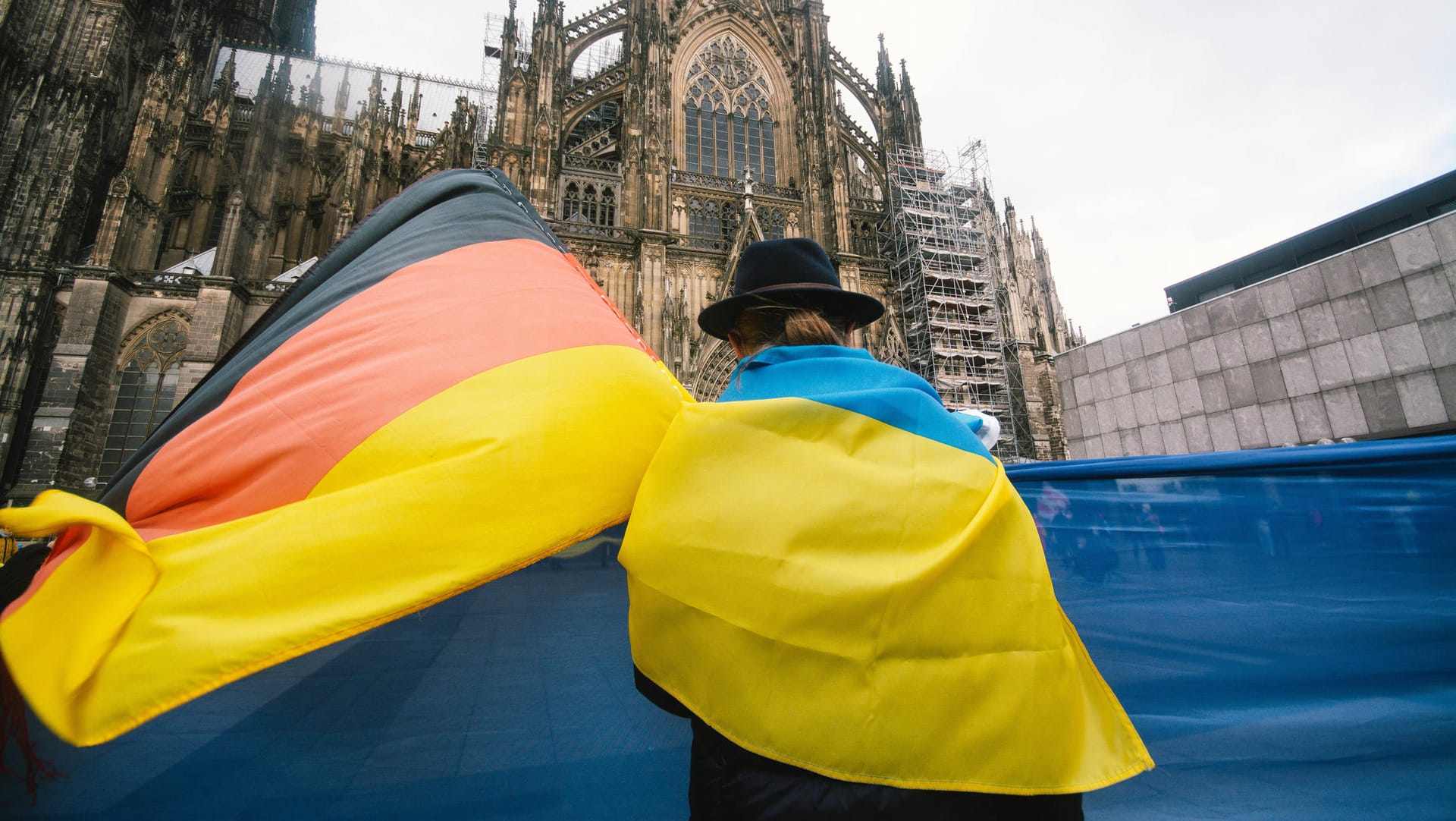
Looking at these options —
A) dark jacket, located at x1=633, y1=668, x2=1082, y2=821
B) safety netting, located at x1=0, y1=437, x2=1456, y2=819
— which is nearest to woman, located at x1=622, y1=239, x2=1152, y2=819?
dark jacket, located at x1=633, y1=668, x2=1082, y2=821

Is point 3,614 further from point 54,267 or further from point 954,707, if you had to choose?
point 54,267

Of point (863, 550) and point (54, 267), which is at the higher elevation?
point (54, 267)

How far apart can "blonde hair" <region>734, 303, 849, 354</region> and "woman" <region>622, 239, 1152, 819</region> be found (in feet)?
0.97

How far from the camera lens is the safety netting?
1.76m

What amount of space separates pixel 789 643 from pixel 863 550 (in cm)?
22

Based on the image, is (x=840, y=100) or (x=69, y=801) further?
(x=840, y=100)

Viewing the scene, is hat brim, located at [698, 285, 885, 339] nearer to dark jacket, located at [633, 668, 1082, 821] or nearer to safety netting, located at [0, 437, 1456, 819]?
dark jacket, located at [633, 668, 1082, 821]

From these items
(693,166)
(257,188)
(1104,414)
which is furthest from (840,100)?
(257,188)

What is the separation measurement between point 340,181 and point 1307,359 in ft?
88.5

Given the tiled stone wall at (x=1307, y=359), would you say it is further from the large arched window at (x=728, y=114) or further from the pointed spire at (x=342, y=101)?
the pointed spire at (x=342, y=101)

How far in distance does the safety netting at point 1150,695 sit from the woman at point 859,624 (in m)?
1.14

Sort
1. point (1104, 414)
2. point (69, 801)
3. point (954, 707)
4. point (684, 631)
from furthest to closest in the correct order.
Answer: point (1104, 414), point (69, 801), point (684, 631), point (954, 707)

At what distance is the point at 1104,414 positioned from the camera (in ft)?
34.4

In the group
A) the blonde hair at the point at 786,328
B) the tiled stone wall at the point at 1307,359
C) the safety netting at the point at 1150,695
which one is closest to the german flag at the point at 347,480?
the blonde hair at the point at 786,328
